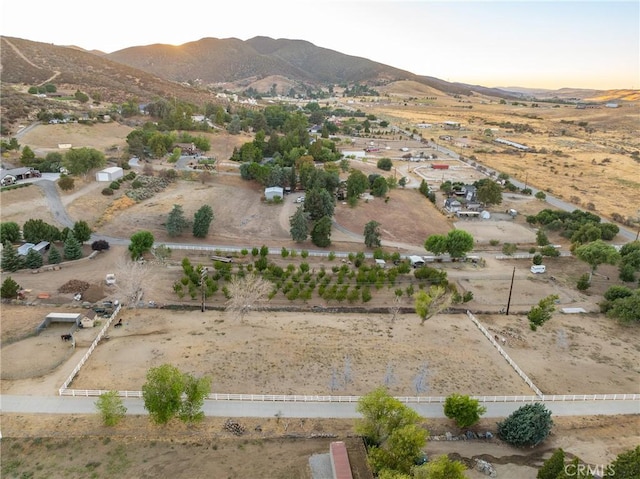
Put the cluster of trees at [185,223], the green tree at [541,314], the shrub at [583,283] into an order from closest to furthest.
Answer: the green tree at [541,314]
the shrub at [583,283]
the cluster of trees at [185,223]

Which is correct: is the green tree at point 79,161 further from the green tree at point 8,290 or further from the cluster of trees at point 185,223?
the green tree at point 8,290

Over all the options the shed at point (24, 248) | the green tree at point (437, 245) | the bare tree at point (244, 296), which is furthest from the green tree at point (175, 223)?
the green tree at point (437, 245)

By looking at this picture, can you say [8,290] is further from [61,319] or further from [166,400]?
[166,400]

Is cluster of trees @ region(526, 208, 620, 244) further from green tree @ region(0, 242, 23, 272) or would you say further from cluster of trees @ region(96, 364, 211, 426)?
green tree @ region(0, 242, 23, 272)

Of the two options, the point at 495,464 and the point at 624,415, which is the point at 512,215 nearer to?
the point at 624,415

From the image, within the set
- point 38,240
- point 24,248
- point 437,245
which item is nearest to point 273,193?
point 437,245

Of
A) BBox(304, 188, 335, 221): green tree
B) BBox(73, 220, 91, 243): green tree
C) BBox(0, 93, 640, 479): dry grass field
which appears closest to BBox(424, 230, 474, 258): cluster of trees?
BBox(0, 93, 640, 479): dry grass field

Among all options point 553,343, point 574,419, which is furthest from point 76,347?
point 553,343

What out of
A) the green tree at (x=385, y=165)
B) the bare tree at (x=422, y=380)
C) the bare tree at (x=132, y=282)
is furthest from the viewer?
the green tree at (x=385, y=165)
